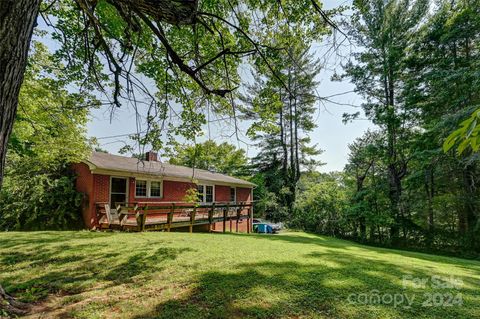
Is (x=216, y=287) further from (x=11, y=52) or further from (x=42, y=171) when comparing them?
(x=42, y=171)

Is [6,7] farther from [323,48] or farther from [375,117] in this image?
[375,117]

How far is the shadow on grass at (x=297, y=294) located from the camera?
2.46m

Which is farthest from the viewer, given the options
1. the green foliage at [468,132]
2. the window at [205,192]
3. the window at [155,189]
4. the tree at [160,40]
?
the window at [205,192]

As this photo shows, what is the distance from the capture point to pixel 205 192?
54.7ft

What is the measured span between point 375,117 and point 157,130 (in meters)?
13.7

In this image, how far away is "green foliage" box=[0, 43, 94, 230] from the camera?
27.0 feet

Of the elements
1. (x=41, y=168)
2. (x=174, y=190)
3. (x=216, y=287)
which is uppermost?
(x=41, y=168)

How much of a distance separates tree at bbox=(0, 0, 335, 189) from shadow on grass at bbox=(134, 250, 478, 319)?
2.67 meters

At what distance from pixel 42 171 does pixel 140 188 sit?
4609mm

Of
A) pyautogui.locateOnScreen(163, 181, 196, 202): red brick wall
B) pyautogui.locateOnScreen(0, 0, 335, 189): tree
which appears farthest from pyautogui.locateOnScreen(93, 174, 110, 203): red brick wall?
pyautogui.locateOnScreen(0, 0, 335, 189): tree

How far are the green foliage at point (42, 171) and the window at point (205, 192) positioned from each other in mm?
7478

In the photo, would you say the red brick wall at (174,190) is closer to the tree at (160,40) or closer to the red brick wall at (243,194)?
the red brick wall at (243,194)

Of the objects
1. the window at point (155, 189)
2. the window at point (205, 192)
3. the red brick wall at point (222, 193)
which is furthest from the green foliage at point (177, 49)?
the red brick wall at point (222, 193)

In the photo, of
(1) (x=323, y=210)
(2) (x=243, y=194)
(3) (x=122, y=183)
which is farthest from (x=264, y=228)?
(3) (x=122, y=183)
